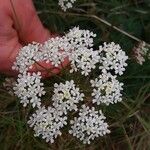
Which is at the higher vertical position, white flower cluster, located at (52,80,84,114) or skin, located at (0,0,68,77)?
skin, located at (0,0,68,77)

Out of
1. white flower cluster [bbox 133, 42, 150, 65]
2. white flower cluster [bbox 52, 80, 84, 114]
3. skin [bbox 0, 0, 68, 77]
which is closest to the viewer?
white flower cluster [bbox 52, 80, 84, 114]

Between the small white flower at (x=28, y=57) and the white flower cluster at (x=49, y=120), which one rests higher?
the small white flower at (x=28, y=57)

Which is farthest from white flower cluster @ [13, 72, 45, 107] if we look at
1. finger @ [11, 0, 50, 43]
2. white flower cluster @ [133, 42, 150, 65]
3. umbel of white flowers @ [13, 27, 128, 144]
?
white flower cluster @ [133, 42, 150, 65]

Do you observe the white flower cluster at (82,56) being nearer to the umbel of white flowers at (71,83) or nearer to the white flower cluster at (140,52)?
the umbel of white flowers at (71,83)

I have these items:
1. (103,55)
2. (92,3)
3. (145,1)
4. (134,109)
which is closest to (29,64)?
(103,55)

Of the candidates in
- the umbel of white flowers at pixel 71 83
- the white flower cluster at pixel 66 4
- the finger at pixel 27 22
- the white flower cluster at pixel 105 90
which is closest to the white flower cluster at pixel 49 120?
the umbel of white flowers at pixel 71 83

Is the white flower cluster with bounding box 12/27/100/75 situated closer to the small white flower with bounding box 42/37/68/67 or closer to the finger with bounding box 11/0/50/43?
the small white flower with bounding box 42/37/68/67

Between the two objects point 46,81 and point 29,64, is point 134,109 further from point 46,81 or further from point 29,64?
point 29,64
